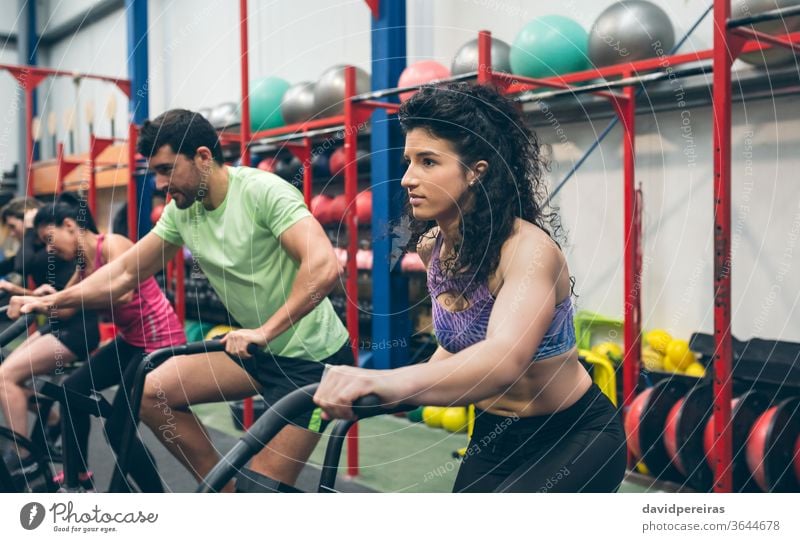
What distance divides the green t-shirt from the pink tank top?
65 cm

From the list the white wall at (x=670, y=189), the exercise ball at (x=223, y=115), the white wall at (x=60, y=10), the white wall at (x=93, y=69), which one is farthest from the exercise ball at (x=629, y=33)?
the white wall at (x=60, y=10)

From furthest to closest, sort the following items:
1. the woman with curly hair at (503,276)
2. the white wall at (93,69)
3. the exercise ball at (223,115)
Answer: the white wall at (93,69) → the exercise ball at (223,115) → the woman with curly hair at (503,276)

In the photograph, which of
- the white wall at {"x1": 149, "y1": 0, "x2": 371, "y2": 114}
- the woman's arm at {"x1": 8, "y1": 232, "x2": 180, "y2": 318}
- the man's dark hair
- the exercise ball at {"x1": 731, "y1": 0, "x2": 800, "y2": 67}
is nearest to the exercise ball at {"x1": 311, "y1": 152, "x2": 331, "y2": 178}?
the white wall at {"x1": 149, "y1": 0, "x2": 371, "y2": 114}

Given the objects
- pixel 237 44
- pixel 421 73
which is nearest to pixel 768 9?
pixel 421 73

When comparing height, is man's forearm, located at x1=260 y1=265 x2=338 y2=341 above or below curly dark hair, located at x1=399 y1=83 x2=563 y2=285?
below

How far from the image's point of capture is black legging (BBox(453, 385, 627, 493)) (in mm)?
1379

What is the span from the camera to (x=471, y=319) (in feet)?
4.53

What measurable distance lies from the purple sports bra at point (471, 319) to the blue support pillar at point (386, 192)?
79 cm

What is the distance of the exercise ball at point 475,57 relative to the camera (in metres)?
3.50

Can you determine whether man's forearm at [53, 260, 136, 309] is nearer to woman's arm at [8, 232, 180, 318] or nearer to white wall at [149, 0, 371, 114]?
woman's arm at [8, 232, 180, 318]

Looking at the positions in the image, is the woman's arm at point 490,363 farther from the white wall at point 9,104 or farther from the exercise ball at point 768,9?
the exercise ball at point 768,9

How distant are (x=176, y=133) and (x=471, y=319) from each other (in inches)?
35.1
